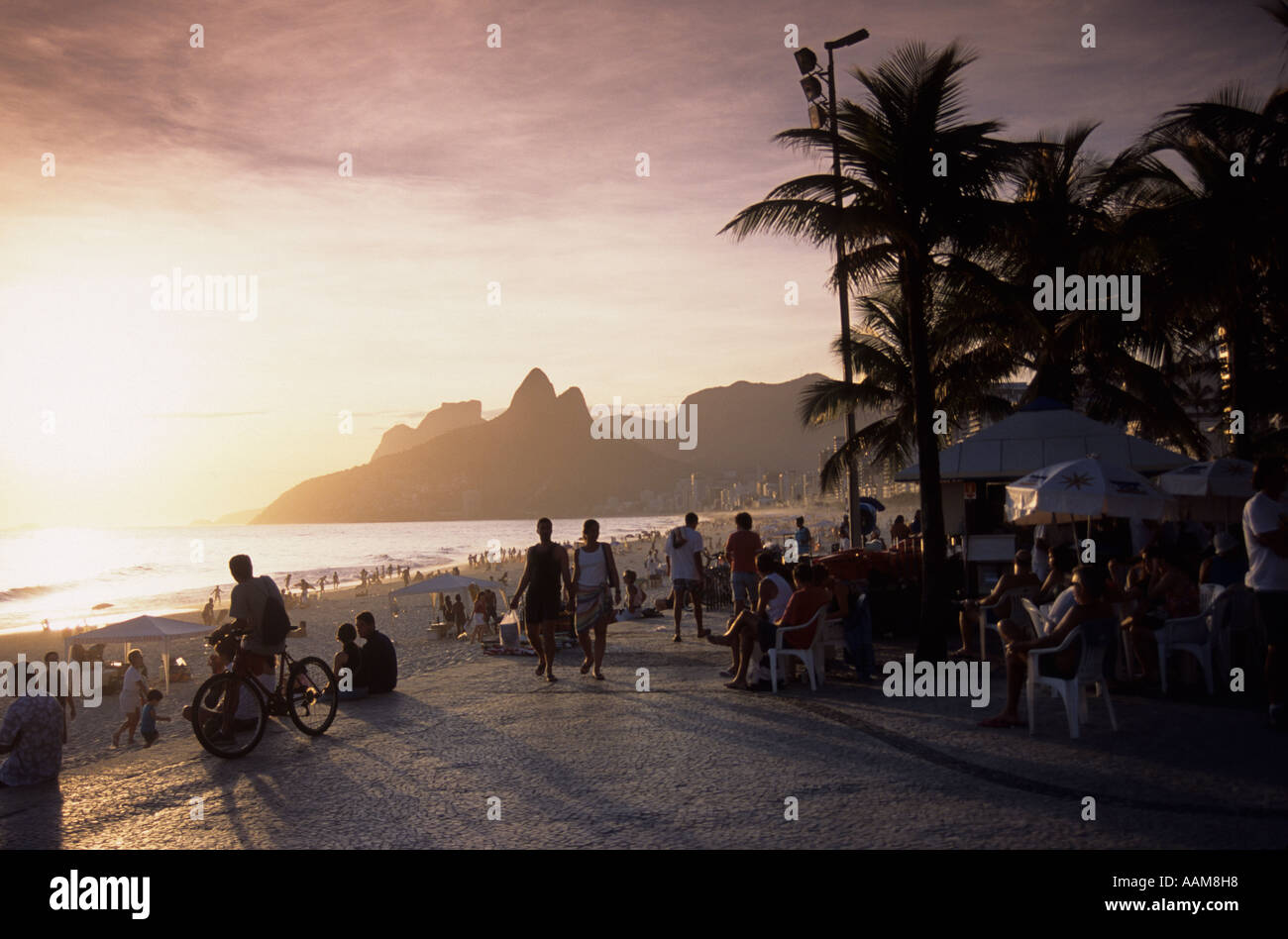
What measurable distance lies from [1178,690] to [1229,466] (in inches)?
166

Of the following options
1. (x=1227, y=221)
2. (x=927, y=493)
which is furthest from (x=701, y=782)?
(x=1227, y=221)

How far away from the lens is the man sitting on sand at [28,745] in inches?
270

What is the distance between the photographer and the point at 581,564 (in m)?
11.0

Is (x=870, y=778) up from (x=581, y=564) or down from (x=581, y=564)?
down

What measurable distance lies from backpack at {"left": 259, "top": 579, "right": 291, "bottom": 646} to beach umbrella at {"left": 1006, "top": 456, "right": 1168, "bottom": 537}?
8104mm

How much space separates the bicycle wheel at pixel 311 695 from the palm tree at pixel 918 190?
6277 mm

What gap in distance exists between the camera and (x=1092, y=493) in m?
10.1

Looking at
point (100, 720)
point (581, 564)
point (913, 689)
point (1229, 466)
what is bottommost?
point (100, 720)

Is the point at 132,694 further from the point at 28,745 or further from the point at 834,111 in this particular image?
the point at 834,111

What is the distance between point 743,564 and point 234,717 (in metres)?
6.90
